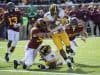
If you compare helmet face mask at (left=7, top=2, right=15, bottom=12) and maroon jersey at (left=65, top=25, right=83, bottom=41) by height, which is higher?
helmet face mask at (left=7, top=2, right=15, bottom=12)

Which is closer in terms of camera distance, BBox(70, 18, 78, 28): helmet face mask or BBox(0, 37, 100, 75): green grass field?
BBox(0, 37, 100, 75): green grass field

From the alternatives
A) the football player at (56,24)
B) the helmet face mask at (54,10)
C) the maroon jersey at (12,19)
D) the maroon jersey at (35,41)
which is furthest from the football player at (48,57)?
the maroon jersey at (12,19)

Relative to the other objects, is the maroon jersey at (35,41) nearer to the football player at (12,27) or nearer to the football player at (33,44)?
the football player at (33,44)

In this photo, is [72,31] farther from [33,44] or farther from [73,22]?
[33,44]

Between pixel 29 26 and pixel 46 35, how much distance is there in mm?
12734

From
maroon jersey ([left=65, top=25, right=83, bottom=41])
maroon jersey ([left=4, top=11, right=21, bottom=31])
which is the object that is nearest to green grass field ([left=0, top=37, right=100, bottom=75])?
maroon jersey ([left=65, top=25, right=83, bottom=41])

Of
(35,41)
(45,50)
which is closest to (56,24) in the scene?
(35,41)

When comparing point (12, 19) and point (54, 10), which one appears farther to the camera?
point (12, 19)

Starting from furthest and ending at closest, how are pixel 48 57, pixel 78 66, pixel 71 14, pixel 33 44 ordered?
pixel 71 14 < pixel 78 66 < pixel 48 57 < pixel 33 44

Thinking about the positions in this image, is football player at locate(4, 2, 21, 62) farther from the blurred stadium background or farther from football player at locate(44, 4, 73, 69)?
football player at locate(44, 4, 73, 69)

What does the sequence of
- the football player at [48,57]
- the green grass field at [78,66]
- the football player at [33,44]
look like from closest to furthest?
the green grass field at [78,66], the football player at [33,44], the football player at [48,57]

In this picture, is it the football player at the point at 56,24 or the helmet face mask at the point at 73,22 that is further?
the helmet face mask at the point at 73,22

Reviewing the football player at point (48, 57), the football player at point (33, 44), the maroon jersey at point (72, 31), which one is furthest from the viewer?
the maroon jersey at point (72, 31)

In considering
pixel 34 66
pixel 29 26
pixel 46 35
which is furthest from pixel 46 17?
pixel 29 26
